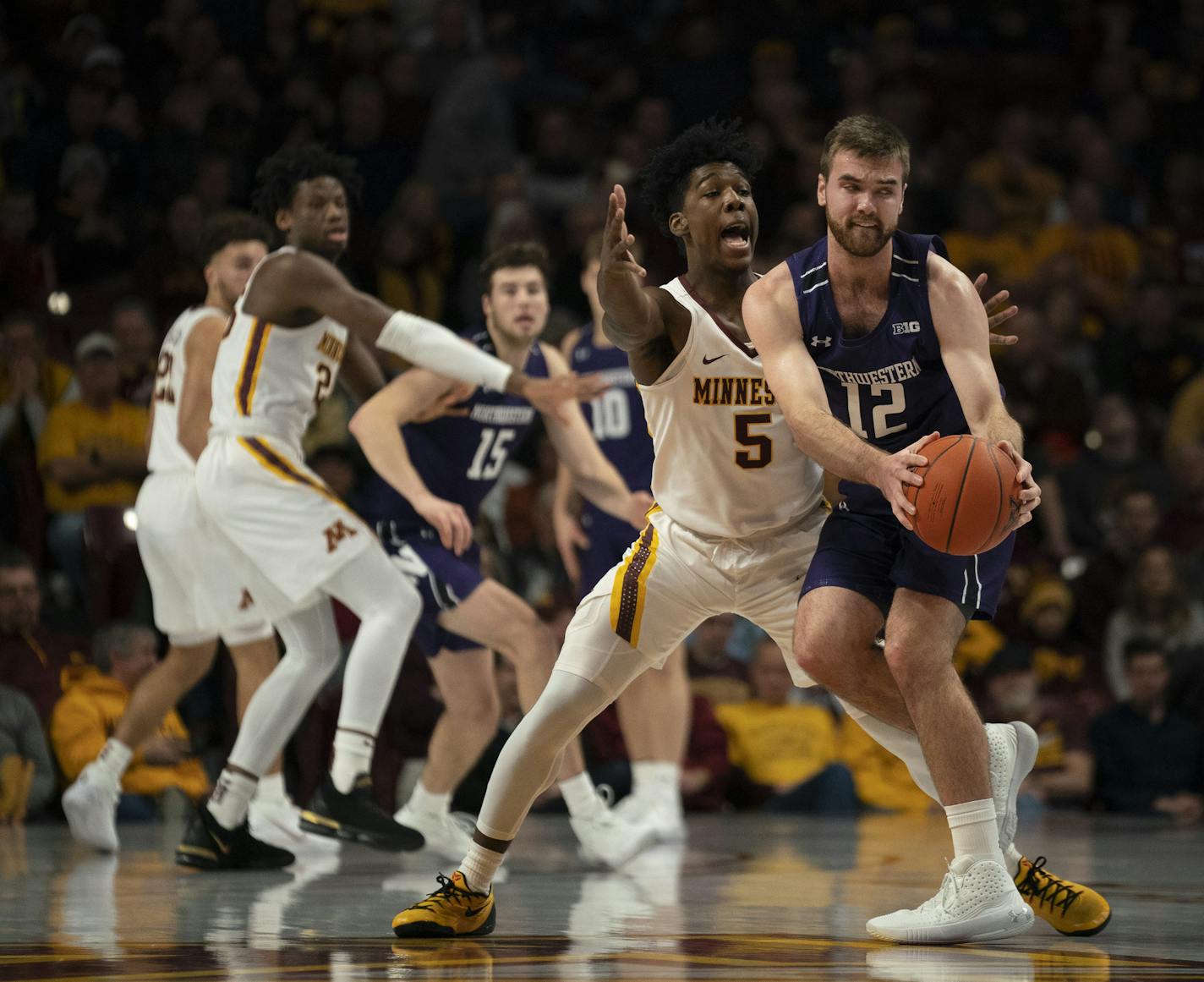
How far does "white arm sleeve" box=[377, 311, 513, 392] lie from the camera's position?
6055 mm

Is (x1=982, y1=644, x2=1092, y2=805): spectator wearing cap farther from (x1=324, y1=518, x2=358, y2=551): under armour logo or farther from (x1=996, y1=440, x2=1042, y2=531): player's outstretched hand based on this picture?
(x1=996, y1=440, x2=1042, y2=531): player's outstretched hand

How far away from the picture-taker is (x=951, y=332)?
Answer: 4.64 meters

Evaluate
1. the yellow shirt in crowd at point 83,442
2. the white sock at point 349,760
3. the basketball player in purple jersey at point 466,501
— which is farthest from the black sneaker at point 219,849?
the yellow shirt in crowd at point 83,442

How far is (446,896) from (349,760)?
2016 mm

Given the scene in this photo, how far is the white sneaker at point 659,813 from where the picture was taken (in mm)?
7699

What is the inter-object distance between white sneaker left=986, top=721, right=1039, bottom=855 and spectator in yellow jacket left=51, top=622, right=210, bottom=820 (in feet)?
16.3

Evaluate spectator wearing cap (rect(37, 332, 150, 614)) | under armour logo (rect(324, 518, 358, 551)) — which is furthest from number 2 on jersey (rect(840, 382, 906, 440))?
spectator wearing cap (rect(37, 332, 150, 614))

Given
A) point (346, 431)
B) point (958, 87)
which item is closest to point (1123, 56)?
point (958, 87)

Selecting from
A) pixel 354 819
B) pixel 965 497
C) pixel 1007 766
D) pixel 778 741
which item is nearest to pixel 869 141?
pixel 965 497

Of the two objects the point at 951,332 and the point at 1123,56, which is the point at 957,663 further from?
the point at 1123,56

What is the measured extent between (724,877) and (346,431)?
4.54m

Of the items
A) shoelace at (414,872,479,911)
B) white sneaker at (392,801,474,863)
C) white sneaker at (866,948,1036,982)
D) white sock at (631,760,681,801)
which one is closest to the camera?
white sneaker at (866,948,1036,982)

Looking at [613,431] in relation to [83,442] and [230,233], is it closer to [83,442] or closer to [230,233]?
[230,233]

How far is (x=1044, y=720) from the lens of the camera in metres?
9.92
